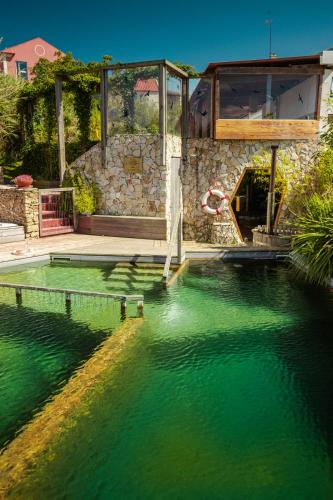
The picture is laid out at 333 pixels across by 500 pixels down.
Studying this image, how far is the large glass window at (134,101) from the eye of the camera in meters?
12.5

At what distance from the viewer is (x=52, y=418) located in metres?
4.28

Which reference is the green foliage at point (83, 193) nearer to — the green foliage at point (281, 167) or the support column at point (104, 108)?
the support column at point (104, 108)

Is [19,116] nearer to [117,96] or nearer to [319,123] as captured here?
[117,96]

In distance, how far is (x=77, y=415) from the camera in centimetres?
450

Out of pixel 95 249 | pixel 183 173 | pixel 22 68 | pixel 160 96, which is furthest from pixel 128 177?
pixel 22 68

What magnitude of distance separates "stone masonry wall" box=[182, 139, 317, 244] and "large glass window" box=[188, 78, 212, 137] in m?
0.39

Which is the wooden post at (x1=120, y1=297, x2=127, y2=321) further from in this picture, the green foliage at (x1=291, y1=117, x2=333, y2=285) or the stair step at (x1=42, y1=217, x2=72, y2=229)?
the stair step at (x1=42, y1=217, x2=72, y2=229)

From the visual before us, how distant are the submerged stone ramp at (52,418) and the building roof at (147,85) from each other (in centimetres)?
867

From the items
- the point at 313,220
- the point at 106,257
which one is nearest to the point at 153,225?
the point at 106,257

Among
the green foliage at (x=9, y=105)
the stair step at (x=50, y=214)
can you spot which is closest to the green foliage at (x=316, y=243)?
the stair step at (x=50, y=214)

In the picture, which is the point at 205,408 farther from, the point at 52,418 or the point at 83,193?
the point at 83,193

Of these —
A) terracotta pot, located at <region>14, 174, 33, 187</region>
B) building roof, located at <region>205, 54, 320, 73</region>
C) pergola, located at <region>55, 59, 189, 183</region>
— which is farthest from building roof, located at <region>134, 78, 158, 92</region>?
terracotta pot, located at <region>14, 174, 33, 187</region>

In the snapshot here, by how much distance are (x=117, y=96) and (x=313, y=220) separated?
24.1 ft

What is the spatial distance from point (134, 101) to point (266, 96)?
428 centimetres
